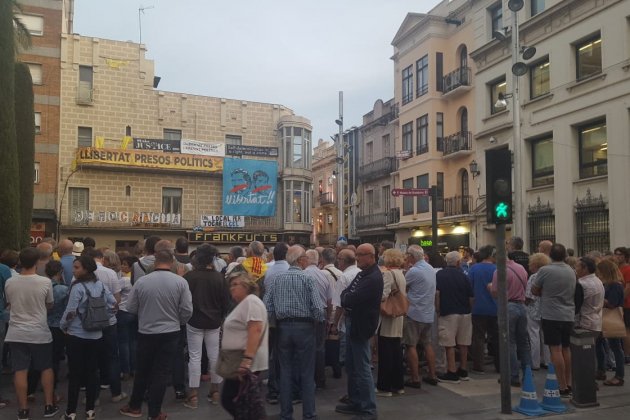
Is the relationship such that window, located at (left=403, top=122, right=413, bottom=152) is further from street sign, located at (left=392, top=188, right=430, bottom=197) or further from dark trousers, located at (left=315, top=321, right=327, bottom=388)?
dark trousers, located at (left=315, top=321, right=327, bottom=388)

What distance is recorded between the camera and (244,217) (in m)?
33.9

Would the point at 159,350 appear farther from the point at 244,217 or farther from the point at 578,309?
the point at 244,217

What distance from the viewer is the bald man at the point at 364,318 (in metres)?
6.64


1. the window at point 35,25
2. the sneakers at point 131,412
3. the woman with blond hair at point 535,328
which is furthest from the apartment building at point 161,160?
the sneakers at point 131,412

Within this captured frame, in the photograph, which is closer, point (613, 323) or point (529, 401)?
point (529, 401)

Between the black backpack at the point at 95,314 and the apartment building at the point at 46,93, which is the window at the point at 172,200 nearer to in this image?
the apartment building at the point at 46,93

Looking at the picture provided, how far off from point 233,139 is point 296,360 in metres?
29.7

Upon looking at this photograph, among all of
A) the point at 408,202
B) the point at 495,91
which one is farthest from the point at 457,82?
the point at 408,202

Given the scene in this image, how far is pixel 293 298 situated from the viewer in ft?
20.5

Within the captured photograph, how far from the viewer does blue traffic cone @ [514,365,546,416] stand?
692 centimetres

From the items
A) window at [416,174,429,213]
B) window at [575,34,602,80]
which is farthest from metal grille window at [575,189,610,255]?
window at [416,174,429,213]

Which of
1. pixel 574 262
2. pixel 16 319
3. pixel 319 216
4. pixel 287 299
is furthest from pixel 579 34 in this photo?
pixel 319 216

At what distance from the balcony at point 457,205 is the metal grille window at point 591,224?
739 cm

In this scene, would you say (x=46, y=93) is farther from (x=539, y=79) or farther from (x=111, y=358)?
(x=111, y=358)
